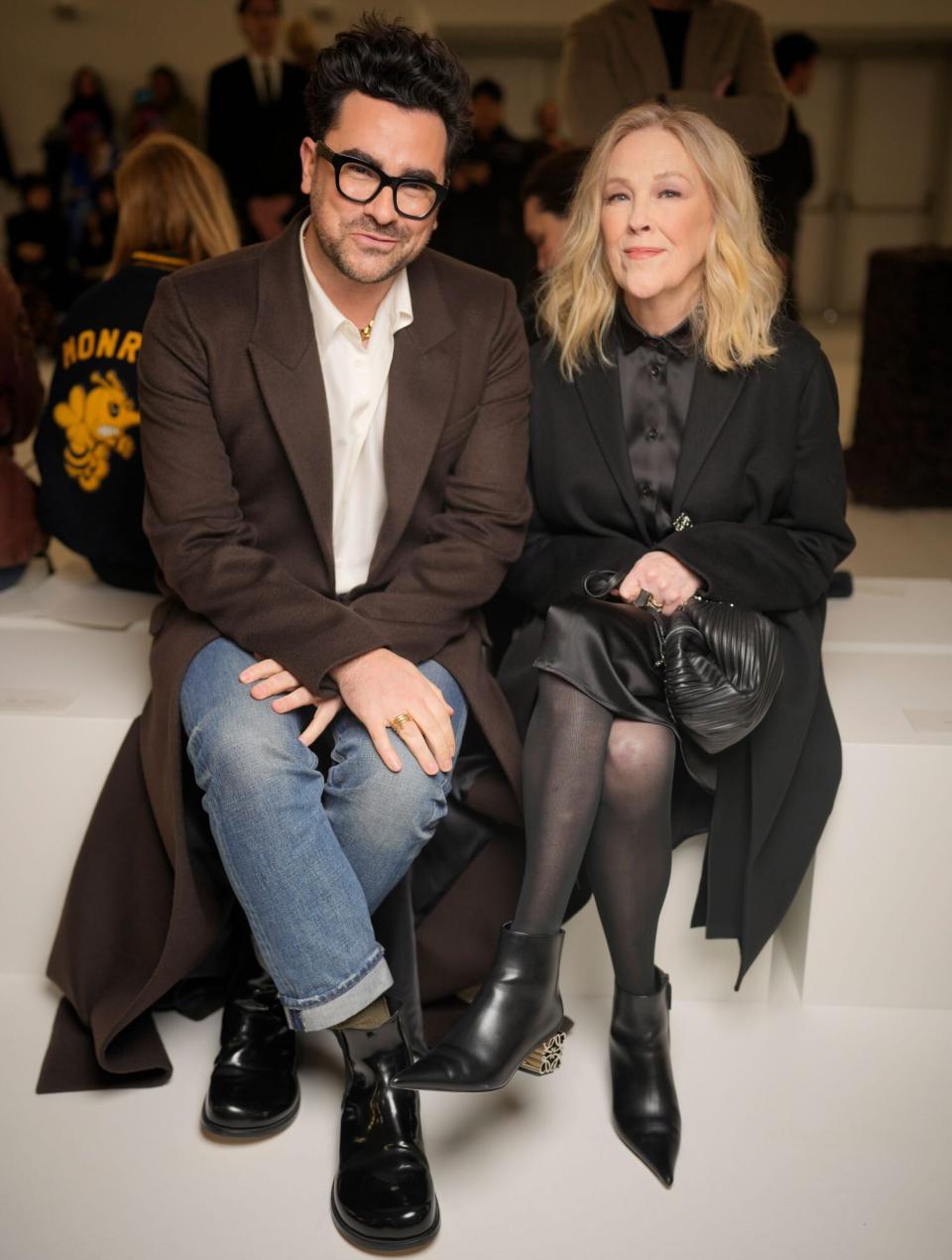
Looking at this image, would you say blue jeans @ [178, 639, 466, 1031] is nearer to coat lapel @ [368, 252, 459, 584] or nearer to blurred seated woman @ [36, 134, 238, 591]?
coat lapel @ [368, 252, 459, 584]

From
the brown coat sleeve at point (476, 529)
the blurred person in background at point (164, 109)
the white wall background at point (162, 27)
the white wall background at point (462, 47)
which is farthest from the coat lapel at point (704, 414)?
the white wall background at point (162, 27)

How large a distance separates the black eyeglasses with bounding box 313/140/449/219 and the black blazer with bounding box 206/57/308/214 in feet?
10.2

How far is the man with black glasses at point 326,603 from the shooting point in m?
1.87

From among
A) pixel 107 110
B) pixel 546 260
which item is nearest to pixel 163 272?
pixel 546 260

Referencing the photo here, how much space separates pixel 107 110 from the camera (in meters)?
10.0

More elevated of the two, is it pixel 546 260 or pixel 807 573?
pixel 546 260

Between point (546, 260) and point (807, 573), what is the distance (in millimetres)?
1309

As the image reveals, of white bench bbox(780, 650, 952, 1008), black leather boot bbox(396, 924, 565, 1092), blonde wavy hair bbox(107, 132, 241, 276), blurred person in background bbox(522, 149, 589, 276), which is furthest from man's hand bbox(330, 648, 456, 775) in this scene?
blurred person in background bbox(522, 149, 589, 276)

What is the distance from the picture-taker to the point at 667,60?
365 centimetres

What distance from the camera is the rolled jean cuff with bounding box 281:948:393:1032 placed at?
185 cm

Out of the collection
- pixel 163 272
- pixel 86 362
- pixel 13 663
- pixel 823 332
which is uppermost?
pixel 163 272

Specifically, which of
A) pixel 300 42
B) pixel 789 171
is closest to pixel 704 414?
pixel 789 171

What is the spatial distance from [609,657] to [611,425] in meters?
0.47

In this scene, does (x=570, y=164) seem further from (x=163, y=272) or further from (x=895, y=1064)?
(x=895, y=1064)
